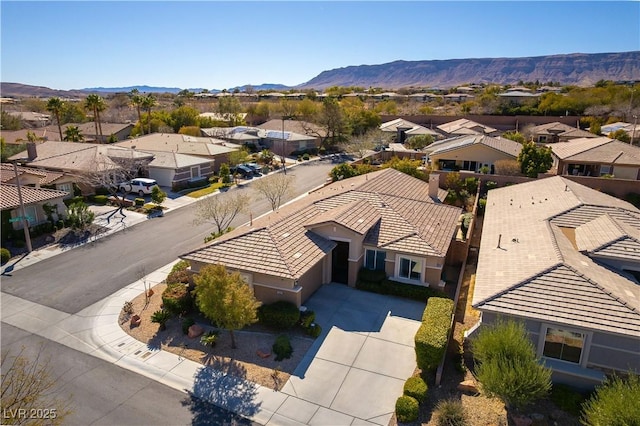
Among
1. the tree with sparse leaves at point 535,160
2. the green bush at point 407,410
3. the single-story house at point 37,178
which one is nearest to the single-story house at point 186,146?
the single-story house at point 37,178

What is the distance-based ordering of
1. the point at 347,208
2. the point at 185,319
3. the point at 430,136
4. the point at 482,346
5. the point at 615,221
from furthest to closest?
1. the point at 430,136
2. the point at 347,208
3. the point at 615,221
4. the point at 185,319
5. the point at 482,346

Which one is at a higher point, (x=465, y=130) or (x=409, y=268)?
(x=465, y=130)

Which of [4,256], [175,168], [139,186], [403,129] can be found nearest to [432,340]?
[4,256]

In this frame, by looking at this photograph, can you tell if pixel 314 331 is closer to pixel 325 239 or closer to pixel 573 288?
pixel 325 239

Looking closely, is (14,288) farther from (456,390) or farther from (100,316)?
(456,390)

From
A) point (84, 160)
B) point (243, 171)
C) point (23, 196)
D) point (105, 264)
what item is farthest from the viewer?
point (243, 171)

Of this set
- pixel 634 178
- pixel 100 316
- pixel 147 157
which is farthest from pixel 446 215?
pixel 147 157
